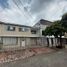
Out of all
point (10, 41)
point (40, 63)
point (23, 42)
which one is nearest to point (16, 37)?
point (10, 41)

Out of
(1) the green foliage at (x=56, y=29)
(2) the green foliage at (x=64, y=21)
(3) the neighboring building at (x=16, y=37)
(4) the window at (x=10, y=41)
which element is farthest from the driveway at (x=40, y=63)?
(2) the green foliage at (x=64, y=21)

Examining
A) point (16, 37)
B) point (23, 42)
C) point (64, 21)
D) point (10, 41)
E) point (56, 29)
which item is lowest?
point (23, 42)

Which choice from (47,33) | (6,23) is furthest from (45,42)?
(6,23)

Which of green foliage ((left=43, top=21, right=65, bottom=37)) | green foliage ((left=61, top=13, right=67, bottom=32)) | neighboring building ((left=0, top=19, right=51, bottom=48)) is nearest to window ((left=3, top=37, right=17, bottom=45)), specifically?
neighboring building ((left=0, top=19, right=51, bottom=48))

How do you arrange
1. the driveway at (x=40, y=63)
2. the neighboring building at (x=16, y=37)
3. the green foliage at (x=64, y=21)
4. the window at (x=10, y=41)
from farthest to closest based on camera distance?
the green foliage at (x=64, y=21) < the neighboring building at (x=16, y=37) < the window at (x=10, y=41) < the driveway at (x=40, y=63)

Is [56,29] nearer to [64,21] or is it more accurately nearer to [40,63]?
[64,21]

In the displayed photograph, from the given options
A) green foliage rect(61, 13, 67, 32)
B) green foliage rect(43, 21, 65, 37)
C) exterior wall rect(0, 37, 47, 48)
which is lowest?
exterior wall rect(0, 37, 47, 48)

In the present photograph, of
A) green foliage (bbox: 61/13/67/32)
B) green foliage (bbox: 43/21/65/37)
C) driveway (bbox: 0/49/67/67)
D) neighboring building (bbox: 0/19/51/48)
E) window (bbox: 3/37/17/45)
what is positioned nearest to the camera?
driveway (bbox: 0/49/67/67)

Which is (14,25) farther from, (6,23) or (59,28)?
(59,28)

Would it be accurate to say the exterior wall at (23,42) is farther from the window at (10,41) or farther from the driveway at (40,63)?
the driveway at (40,63)

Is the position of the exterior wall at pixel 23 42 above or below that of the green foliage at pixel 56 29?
below

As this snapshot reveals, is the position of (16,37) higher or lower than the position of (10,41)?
higher

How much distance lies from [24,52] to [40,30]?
17308mm

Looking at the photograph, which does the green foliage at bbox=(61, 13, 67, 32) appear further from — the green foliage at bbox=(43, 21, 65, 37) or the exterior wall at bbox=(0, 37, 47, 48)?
the exterior wall at bbox=(0, 37, 47, 48)
